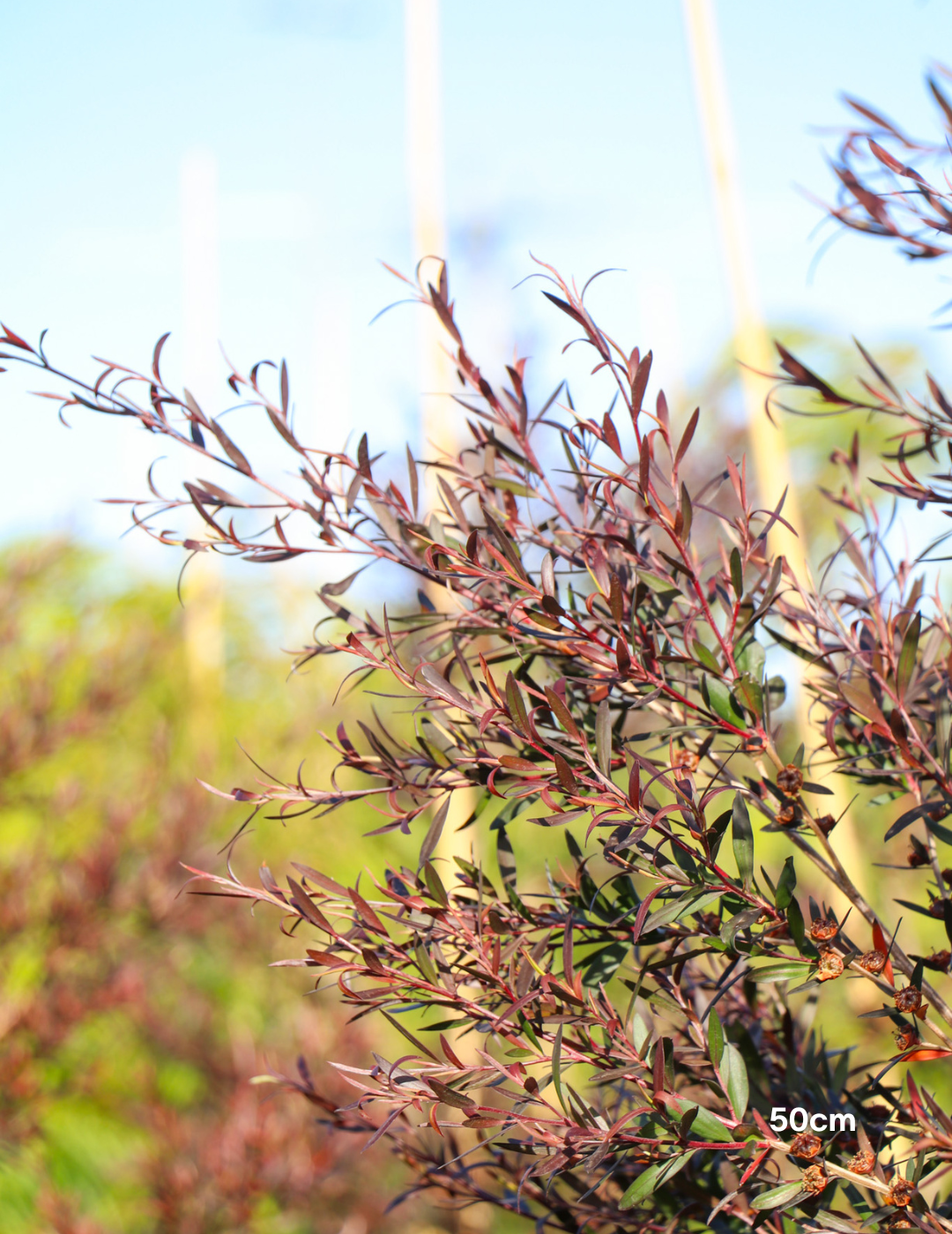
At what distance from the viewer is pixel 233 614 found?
1016 cm

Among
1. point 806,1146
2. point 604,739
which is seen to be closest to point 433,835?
point 604,739

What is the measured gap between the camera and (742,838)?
2.89ft

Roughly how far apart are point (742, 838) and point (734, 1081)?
0.64 feet

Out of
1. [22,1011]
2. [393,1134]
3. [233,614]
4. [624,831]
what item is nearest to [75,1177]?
[22,1011]

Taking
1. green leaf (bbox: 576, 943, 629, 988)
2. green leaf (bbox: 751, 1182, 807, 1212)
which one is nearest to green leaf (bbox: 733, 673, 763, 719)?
green leaf (bbox: 576, 943, 629, 988)

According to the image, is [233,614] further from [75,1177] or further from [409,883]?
[409,883]

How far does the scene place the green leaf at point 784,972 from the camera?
87 centimetres

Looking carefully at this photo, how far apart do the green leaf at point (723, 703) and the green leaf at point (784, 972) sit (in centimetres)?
21

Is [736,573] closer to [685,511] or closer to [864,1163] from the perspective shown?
[685,511]

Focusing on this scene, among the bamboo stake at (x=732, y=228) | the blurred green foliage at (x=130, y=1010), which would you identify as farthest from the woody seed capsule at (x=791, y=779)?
the bamboo stake at (x=732, y=228)

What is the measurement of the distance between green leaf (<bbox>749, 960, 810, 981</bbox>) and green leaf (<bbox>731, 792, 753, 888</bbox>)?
0.07 m

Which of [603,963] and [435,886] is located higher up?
[435,886]

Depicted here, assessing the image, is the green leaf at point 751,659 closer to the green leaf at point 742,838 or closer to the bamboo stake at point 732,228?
the green leaf at point 742,838

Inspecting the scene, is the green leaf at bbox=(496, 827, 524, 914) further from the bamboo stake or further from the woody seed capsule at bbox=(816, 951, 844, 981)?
the bamboo stake
